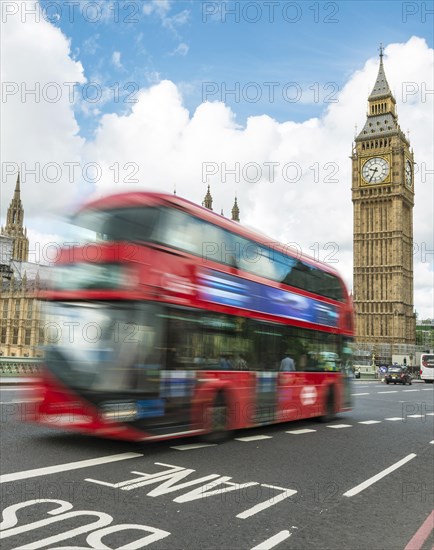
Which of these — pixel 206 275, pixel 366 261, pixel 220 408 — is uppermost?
pixel 366 261

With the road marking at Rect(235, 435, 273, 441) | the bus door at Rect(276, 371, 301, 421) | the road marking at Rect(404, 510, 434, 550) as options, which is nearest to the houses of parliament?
the bus door at Rect(276, 371, 301, 421)

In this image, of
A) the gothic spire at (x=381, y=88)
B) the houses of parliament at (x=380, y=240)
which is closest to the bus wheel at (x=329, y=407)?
the houses of parliament at (x=380, y=240)

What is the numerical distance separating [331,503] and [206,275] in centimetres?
450

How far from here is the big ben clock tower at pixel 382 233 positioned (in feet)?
319

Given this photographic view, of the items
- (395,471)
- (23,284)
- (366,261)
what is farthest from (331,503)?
(366,261)

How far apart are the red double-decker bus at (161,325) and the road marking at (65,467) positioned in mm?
340

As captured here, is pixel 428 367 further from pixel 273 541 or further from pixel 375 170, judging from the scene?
pixel 375 170

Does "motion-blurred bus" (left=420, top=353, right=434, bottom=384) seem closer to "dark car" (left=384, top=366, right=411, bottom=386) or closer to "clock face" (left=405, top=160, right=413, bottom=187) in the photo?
"dark car" (left=384, top=366, right=411, bottom=386)

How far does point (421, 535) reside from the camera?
16.5 ft

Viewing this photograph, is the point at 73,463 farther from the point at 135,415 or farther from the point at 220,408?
the point at 220,408

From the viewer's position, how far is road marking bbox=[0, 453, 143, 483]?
21.2ft

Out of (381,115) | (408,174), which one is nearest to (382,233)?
(408,174)

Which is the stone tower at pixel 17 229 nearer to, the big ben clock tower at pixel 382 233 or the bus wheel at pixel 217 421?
the big ben clock tower at pixel 382 233

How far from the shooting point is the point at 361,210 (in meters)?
102
